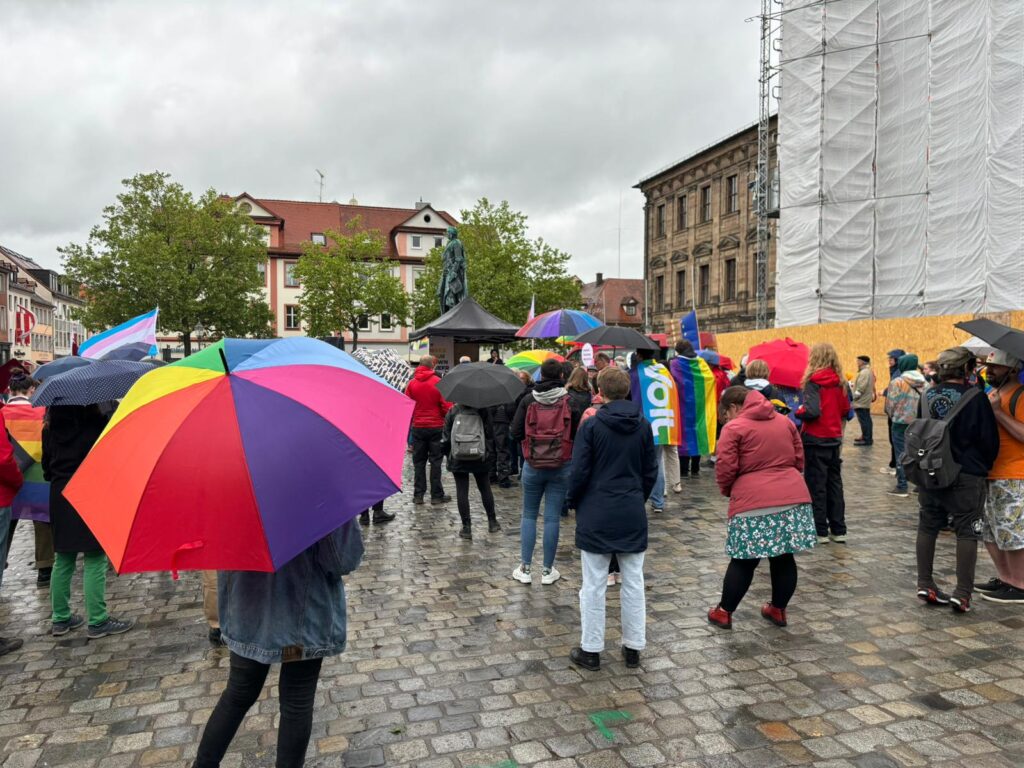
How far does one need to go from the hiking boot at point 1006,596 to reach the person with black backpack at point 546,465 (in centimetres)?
335

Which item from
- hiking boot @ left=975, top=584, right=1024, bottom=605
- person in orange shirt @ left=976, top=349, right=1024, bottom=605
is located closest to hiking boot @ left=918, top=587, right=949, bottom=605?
hiking boot @ left=975, top=584, right=1024, bottom=605

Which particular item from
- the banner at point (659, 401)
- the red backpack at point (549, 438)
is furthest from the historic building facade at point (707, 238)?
the red backpack at point (549, 438)

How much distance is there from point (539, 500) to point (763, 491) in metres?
2.02

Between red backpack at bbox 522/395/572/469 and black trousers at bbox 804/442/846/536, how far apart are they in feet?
8.45

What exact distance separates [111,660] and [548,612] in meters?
2.98

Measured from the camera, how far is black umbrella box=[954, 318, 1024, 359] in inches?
187

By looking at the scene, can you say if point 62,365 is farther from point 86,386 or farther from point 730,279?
point 730,279

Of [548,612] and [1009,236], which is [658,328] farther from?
[548,612]

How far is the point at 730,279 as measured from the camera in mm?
43906

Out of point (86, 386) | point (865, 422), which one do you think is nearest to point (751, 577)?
point (86, 386)

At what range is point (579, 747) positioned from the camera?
3.59m

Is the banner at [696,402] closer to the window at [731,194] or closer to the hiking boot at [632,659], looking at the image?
the hiking boot at [632,659]

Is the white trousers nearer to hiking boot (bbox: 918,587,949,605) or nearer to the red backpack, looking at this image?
the red backpack

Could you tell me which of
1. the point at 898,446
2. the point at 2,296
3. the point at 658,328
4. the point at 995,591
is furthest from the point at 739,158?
the point at 2,296
